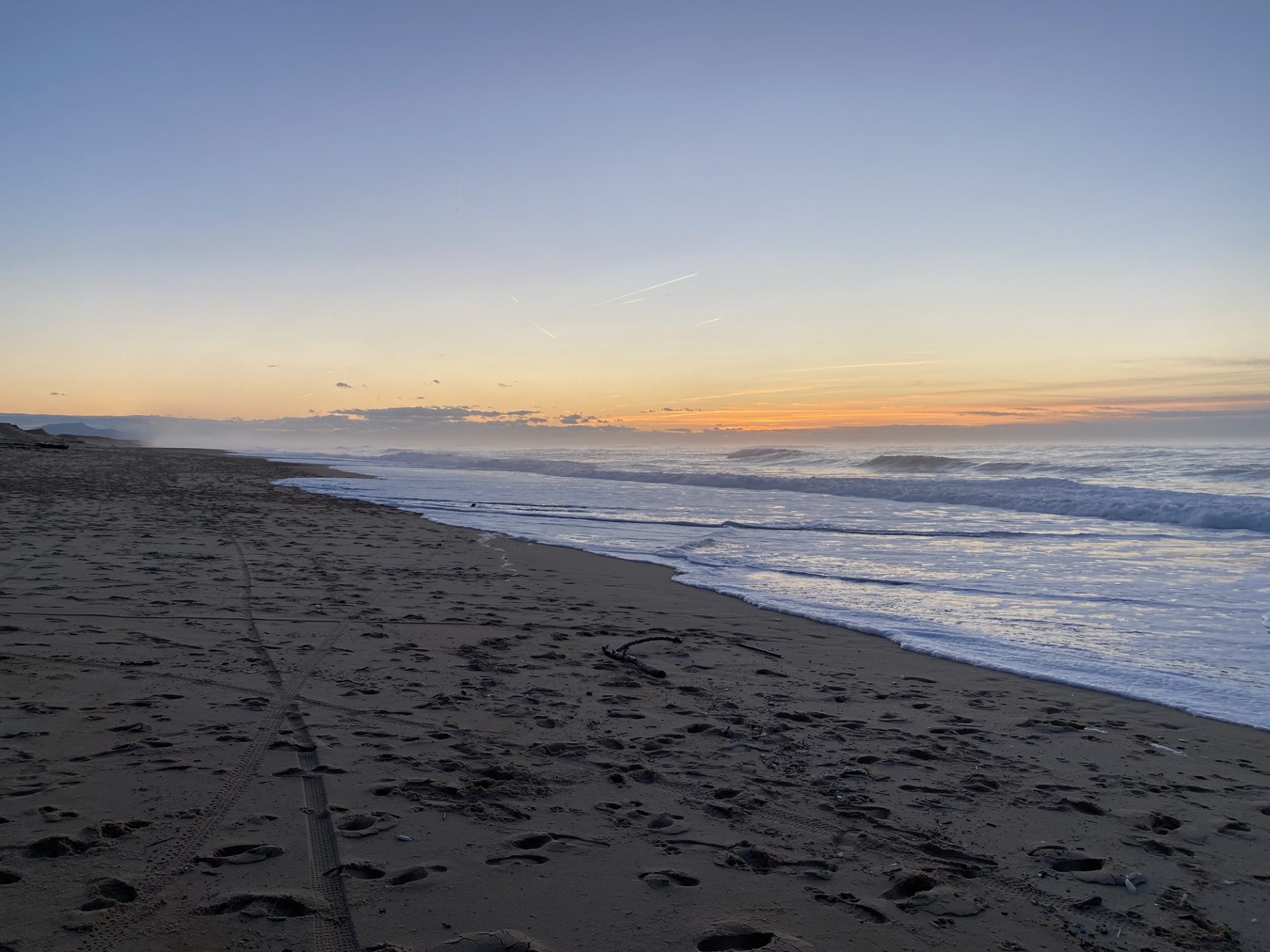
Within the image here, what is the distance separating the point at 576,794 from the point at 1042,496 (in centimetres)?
2199

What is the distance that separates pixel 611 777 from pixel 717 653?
262 cm

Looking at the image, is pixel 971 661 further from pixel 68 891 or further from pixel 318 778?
pixel 68 891

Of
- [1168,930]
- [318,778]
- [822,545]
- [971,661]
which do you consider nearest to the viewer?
[1168,930]

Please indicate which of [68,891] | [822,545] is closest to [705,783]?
[68,891]

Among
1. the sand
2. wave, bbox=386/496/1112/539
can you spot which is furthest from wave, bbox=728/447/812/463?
the sand

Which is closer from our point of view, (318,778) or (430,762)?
(318,778)

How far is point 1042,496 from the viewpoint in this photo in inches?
856

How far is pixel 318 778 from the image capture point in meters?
3.51

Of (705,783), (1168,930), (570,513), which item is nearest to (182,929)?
(705,783)

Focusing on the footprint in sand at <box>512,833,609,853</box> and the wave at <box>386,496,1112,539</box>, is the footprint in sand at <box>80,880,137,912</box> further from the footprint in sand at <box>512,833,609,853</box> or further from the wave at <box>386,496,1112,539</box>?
the wave at <box>386,496,1112,539</box>

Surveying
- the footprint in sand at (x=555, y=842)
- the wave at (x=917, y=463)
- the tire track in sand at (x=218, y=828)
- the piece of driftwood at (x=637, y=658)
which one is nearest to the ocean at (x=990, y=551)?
the piece of driftwood at (x=637, y=658)

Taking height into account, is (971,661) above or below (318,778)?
below

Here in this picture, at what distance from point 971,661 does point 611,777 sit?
12.4ft

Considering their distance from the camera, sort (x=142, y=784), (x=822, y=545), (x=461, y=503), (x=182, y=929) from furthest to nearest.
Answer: (x=461, y=503), (x=822, y=545), (x=142, y=784), (x=182, y=929)
